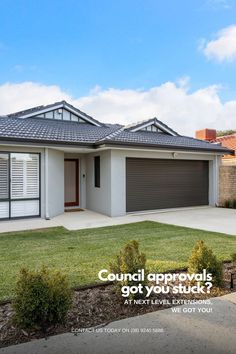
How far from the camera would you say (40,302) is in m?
2.99

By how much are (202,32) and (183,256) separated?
10896mm

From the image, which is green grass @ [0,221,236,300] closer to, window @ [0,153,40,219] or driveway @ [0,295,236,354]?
driveway @ [0,295,236,354]

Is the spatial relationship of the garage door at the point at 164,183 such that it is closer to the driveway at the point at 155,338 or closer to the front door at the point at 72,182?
the front door at the point at 72,182

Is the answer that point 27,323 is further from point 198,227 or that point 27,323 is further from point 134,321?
point 198,227

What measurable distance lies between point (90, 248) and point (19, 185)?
546 cm

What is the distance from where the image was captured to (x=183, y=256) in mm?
5715

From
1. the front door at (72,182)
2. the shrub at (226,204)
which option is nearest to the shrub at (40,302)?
the front door at (72,182)

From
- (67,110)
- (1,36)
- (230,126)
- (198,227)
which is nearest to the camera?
(198,227)

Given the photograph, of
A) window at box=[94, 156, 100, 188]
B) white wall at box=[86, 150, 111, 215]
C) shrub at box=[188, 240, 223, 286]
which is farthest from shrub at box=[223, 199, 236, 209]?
shrub at box=[188, 240, 223, 286]

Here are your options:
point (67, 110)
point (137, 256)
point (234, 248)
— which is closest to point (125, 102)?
point (67, 110)

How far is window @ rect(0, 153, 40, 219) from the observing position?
1052cm

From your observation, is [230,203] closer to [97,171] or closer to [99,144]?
[97,171]

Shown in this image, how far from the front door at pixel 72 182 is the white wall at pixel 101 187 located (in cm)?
72

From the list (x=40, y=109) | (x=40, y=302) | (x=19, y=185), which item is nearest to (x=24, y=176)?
(x=19, y=185)
